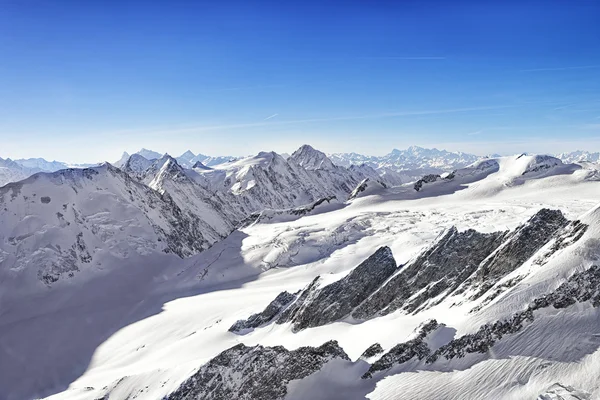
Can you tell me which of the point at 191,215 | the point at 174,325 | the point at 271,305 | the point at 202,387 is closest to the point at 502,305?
the point at 202,387

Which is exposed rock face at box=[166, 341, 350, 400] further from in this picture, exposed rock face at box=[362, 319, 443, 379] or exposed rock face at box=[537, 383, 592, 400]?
exposed rock face at box=[537, 383, 592, 400]

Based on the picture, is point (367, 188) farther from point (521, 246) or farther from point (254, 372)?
point (254, 372)

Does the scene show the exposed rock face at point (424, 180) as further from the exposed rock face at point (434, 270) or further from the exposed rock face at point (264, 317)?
the exposed rock face at point (434, 270)

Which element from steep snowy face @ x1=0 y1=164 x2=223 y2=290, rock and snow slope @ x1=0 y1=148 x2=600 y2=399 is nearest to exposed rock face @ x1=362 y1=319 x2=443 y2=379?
rock and snow slope @ x1=0 y1=148 x2=600 y2=399

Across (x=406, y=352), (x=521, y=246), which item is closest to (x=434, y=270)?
(x=521, y=246)

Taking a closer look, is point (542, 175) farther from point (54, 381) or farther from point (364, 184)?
point (54, 381)
